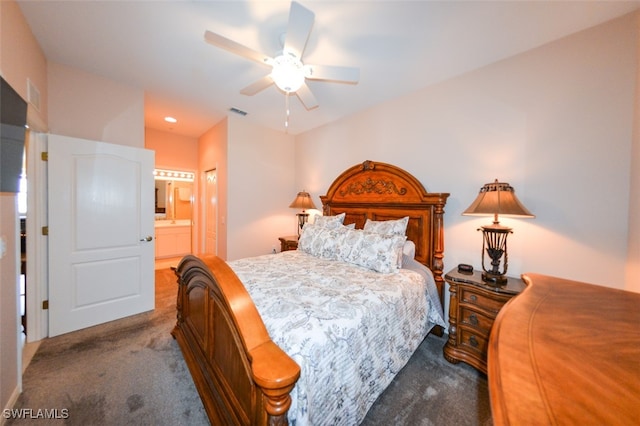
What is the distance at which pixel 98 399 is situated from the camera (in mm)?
1558

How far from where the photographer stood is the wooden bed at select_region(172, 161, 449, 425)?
912 mm

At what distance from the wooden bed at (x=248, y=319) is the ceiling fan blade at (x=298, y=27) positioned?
1583 millimetres

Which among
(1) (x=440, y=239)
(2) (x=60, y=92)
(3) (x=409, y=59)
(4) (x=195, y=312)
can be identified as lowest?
(4) (x=195, y=312)

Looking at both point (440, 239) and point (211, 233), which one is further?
point (211, 233)

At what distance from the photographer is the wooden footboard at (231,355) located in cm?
87

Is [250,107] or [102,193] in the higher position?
[250,107]

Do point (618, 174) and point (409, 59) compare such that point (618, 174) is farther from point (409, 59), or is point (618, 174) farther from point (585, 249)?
point (409, 59)

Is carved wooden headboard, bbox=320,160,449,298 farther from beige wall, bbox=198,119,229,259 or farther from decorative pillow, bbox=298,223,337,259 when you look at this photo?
beige wall, bbox=198,119,229,259

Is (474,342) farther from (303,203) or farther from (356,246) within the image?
(303,203)

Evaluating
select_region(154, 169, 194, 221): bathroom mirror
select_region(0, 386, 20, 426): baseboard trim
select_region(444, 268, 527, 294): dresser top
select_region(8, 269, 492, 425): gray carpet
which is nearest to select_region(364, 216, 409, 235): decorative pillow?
select_region(444, 268, 527, 294): dresser top

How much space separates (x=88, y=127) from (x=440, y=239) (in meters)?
4.06

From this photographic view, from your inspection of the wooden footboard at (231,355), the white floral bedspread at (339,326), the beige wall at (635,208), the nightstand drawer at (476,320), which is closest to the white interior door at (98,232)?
the wooden footboard at (231,355)

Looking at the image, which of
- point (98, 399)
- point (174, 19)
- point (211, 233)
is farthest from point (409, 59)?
point (211, 233)
